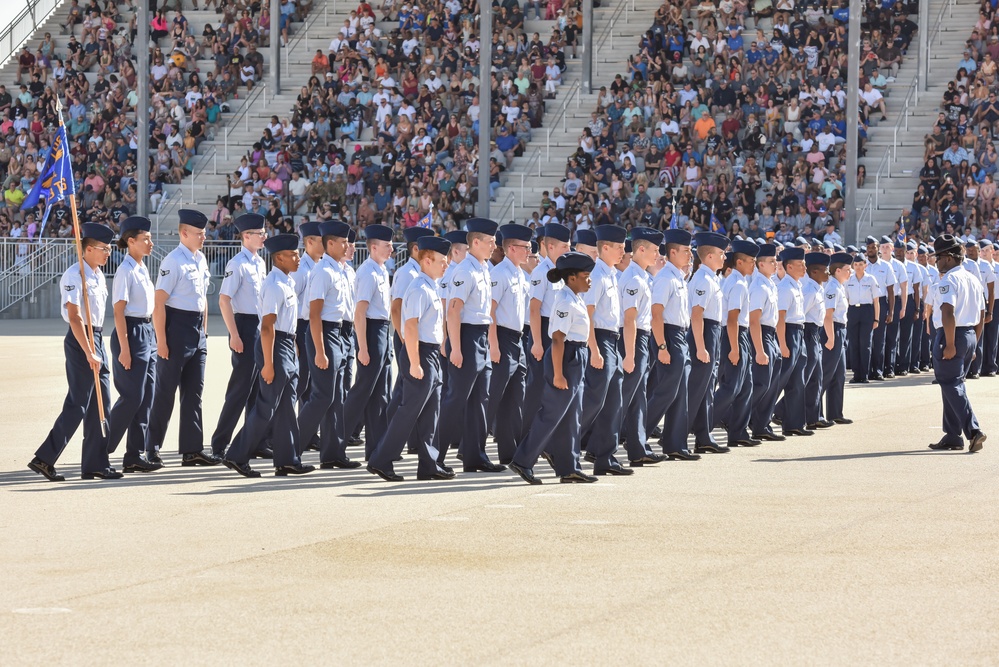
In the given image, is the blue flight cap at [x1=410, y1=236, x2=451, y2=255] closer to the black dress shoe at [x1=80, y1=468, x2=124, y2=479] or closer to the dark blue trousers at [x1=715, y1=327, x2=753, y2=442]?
the black dress shoe at [x1=80, y1=468, x2=124, y2=479]

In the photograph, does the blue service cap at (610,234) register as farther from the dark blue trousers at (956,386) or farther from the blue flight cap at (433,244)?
the dark blue trousers at (956,386)

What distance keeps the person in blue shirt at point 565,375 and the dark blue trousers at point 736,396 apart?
2965mm

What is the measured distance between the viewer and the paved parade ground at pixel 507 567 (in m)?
6.23

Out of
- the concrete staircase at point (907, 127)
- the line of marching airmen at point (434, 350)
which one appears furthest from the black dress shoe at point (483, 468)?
the concrete staircase at point (907, 127)

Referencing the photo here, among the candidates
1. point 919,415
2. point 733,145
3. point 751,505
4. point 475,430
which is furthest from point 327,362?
point 733,145

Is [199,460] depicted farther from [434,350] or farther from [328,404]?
[434,350]

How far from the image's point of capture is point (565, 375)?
10.9 m

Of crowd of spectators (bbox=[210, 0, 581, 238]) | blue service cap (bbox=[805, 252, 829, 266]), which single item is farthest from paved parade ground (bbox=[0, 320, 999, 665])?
crowd of spectators (bbox=[210, 0, 581, 238])

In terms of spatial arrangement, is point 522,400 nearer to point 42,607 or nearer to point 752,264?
point 752,264

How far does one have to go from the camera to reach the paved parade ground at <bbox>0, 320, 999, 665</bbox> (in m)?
6.23

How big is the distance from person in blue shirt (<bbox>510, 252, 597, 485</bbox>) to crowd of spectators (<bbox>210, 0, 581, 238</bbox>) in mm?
19832

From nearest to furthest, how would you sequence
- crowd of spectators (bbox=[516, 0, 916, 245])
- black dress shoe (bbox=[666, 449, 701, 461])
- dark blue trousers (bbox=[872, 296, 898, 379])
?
black dress shoe (bbox=[666, 449, 701, 461]), dark blue trousers (bbox=[872, 296, 898, 379]), crowd of spectators (bbox=[516, 0, 916, 245])

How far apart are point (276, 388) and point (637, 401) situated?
268cm

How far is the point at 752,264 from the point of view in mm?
13883
